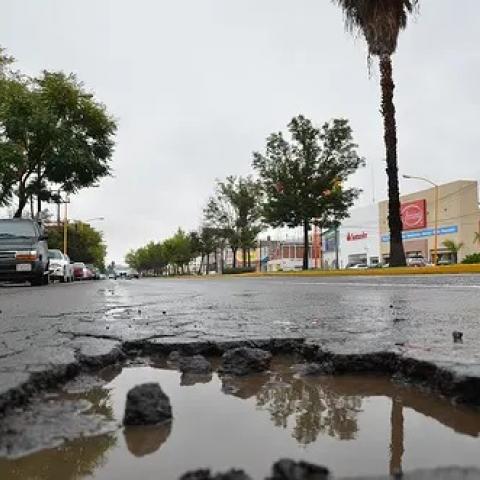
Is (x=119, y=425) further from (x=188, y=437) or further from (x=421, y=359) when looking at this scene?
(x=421, y=359)

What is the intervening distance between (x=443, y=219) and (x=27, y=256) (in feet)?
163

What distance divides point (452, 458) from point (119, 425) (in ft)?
3.04

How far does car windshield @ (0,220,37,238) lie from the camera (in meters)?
14.5

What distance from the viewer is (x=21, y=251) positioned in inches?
556

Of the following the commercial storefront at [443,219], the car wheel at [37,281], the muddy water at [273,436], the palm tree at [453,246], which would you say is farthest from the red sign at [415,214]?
the muddy water at [273,436]

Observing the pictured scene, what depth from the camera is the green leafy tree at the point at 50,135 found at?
23359 mm

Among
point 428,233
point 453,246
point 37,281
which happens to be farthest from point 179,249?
point 37,281

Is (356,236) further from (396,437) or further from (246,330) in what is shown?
(396,437)

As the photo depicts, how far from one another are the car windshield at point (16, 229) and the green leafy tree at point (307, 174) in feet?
66.6

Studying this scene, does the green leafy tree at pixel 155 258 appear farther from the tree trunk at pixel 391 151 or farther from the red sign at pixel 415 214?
the tree trunk at pixel 391 151

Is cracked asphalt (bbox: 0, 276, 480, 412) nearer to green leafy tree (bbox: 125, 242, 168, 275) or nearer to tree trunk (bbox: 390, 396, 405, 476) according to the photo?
tree trunk (bbox: 390, 396, 405, 476)

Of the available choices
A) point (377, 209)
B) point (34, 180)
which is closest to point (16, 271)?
point (34, 180)

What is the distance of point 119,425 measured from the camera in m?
1.71

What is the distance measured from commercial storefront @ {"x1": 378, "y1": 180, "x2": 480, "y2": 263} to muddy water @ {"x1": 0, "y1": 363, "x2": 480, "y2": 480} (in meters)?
53.8
